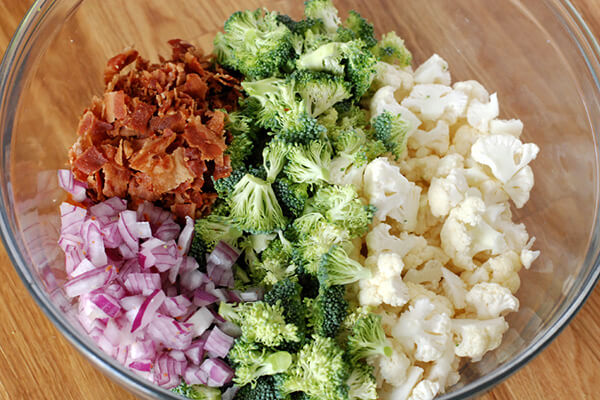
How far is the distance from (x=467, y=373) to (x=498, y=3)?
1.17m

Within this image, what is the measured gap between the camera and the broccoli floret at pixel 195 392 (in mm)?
1375

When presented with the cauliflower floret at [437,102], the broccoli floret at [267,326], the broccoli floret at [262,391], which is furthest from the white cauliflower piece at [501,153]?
the broccoli floret at [262,391]

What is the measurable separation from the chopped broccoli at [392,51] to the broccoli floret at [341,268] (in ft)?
2.32

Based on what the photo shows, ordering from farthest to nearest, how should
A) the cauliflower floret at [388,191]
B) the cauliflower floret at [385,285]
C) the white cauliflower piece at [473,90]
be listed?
the white cauliflower piece at [473,90] < the cauliflower floret at [388,191] < the cauliflower floret at [385,285]

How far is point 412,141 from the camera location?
1.69m

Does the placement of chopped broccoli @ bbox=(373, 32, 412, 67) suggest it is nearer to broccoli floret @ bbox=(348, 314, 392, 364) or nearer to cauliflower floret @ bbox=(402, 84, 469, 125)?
cauliflower floret @ bbox=(402, 84, 469, 125)

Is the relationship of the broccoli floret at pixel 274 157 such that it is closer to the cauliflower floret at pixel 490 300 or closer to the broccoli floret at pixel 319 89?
the broccoli floret at pixel 319 89

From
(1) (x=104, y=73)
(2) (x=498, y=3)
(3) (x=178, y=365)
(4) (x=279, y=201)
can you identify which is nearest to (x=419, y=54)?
(2) (x=498, y=3)

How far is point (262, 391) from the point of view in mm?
1379

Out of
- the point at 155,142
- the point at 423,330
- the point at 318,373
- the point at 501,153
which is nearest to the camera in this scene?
the point at 318,373

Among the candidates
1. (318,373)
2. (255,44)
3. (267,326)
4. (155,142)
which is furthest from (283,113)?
(318,373)

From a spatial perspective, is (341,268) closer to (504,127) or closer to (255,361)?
(255,361)

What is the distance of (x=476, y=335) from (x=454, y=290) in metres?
0.14

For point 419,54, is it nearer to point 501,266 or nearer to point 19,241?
point 501,266
